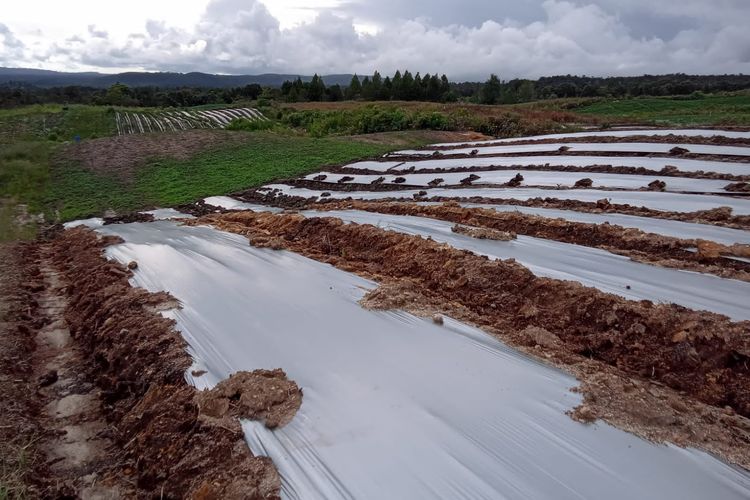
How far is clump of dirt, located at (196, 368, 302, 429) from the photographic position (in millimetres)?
3508

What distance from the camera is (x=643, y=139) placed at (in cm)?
1398

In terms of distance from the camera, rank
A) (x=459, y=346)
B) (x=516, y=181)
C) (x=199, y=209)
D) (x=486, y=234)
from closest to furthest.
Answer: (x=459, y=346) < (x=486, y=234) < (x=516, y=181) < (x=199, y=209)

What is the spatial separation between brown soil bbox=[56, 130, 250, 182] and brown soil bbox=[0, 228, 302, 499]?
11.6 meters

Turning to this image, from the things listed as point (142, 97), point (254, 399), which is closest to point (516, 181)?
point (254, 399)

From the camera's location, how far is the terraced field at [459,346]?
2.98 metres

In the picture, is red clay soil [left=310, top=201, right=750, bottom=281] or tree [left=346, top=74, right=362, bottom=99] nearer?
red clay soil [left=310, top=201, right=750, bottom=281]

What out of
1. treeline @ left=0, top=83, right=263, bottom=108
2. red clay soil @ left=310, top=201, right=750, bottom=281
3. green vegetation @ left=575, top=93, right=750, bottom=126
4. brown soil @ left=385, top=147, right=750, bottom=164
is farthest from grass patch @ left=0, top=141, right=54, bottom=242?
treeline @ left=0, top=83, right=263, bottom=108

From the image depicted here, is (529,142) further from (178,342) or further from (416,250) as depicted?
(178,342)

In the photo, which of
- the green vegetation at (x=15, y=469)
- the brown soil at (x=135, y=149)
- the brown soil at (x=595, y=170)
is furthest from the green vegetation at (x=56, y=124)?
the green vegetation at (x=15, y=469)

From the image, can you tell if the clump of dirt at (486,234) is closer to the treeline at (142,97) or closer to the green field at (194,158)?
the green field at (194,158)

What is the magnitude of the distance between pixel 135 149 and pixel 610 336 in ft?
62.6

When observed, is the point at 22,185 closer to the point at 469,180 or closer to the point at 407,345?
the point at 469,180

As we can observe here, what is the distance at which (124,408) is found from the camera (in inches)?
167

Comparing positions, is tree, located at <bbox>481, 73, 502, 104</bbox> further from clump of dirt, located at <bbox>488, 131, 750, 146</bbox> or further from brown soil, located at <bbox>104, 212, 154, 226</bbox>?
brown soil, located at <bbox>104, 212, 154, 226</bbox>
